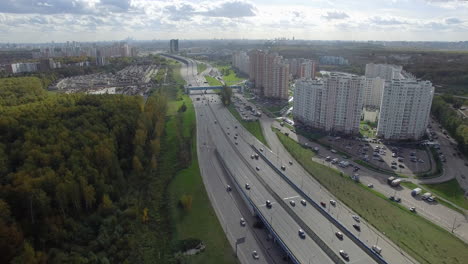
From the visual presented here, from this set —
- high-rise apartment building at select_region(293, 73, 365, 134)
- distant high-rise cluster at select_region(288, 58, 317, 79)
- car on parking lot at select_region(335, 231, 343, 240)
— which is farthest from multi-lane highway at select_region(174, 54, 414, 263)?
distant high-rise cluster at select_region(288, 58, 317, 79)

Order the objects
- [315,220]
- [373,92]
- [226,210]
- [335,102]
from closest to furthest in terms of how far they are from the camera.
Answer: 1. [315,220]
2. [226,210]
3. [335,102]
4. [373,92]

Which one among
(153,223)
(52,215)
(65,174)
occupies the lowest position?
(153,223)

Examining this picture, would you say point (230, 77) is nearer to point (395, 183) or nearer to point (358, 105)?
point (358, 105)

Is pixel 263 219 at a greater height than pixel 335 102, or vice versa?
pixel 335 102

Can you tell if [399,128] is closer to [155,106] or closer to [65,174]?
[155,106]

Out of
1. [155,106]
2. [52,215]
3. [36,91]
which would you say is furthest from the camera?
[36,91]

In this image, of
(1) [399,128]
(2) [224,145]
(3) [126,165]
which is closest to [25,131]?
(3) [126,165]

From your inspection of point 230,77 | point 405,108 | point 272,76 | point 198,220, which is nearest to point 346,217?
point 198,220
